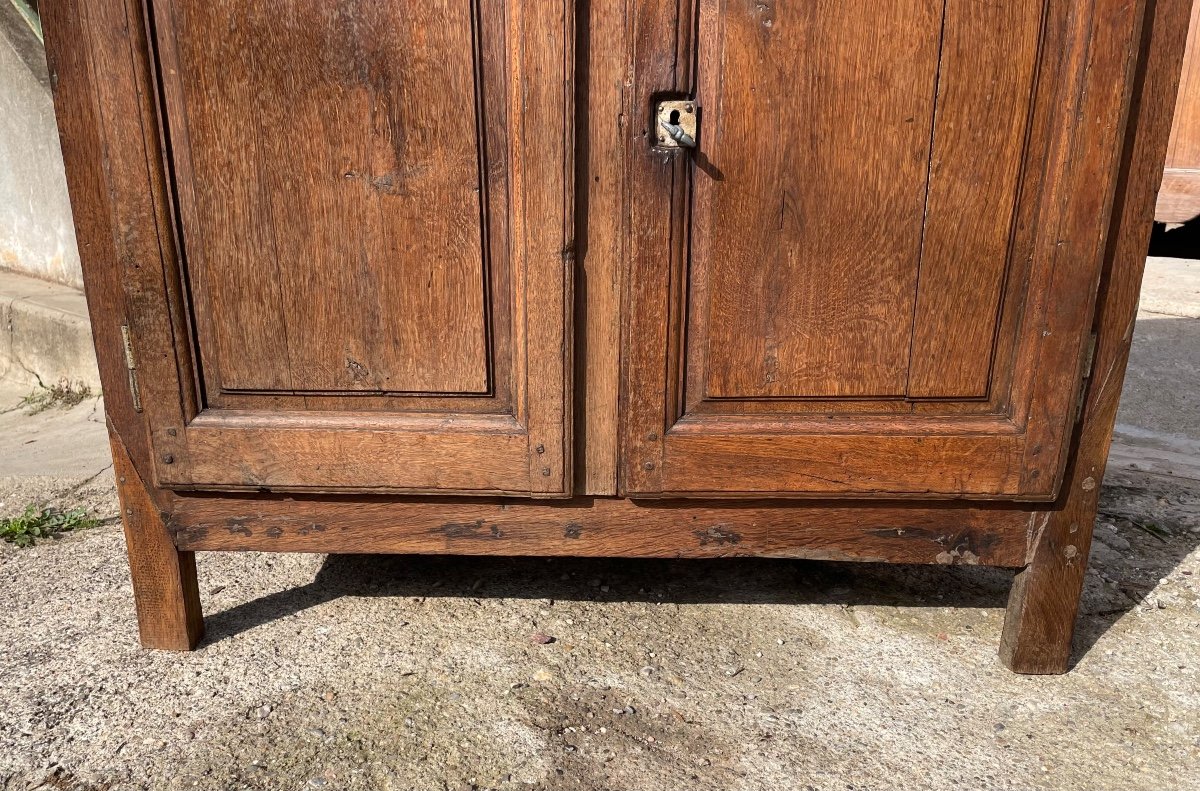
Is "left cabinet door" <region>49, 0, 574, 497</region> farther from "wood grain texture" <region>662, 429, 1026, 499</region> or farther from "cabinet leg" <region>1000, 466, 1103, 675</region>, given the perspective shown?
"cabinet leg" <region>1000, 466, 1103, 675</region>

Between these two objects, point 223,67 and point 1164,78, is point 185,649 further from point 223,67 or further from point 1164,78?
point 1164,78

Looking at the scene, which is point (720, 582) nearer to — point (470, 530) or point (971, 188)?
point (470, 530)

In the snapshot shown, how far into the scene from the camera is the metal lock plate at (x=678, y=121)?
1471 millimetres

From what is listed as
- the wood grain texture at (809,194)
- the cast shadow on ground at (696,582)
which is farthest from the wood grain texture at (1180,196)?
the wood grain texture at (809,194)

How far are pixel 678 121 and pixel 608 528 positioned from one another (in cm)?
81

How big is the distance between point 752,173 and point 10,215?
4219mm

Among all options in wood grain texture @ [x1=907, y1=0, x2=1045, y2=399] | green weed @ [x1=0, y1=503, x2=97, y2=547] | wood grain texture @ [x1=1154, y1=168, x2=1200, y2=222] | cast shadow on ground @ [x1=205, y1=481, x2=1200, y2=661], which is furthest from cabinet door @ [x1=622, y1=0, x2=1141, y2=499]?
wood grain texture @ [x1=1154, y1=168, x2=1200, y2=222]

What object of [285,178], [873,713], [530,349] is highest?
[285,178]

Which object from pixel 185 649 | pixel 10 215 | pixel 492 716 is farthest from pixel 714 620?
pixel 10 215

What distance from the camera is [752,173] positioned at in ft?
4.97

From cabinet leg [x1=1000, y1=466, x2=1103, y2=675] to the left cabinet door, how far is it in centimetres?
98

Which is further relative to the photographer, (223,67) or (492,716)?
(492,716)

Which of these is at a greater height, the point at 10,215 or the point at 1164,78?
the point at 1164,78

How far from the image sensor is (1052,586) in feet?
5.70
